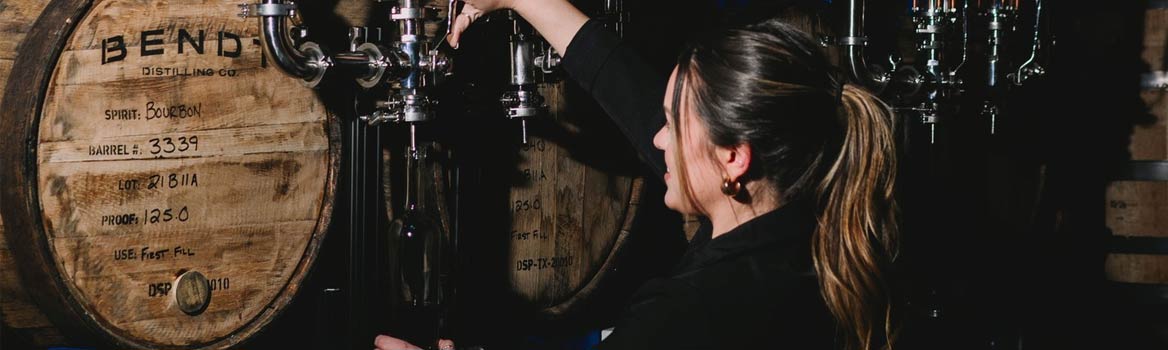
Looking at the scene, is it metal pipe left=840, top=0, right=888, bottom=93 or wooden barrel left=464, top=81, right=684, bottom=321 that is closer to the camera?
wooden barrel left=464, top=81, right=684, bottom=321

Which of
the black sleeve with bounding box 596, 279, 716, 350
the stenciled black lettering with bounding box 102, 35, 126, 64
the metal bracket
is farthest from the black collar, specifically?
the metal bracket

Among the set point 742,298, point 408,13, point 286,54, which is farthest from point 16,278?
point 742,298

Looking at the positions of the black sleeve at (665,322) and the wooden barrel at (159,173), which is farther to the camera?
the wooden barrel at (159,173)

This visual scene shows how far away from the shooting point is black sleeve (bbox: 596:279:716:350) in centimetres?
164

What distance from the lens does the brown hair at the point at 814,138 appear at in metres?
1.74

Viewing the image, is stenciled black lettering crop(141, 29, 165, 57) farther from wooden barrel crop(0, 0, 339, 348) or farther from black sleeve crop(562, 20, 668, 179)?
black sleeve crop(562, 20, 668, 179)

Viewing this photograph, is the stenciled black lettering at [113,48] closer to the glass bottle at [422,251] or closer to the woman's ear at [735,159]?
the glass bottle at [422,251]

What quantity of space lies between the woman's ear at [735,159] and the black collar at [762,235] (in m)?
0.08

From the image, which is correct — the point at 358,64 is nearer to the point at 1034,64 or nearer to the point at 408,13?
the point at 408,13

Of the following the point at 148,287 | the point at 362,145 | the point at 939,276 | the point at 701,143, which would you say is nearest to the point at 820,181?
the point at 701,143

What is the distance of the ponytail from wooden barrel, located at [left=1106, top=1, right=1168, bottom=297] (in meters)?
2.60

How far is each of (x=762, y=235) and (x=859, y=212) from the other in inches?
6.5

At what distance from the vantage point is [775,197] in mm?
1854

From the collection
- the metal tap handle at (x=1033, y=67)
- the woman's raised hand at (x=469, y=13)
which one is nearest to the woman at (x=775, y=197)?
the woman's raised hand at (x=469, y=13)
